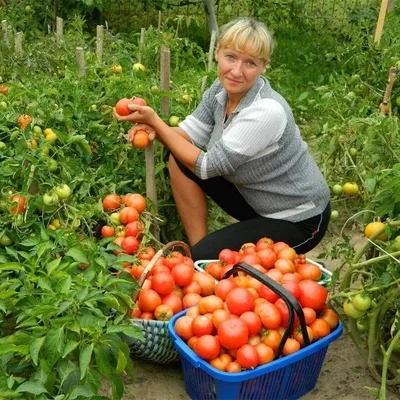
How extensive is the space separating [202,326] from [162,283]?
0.28 m

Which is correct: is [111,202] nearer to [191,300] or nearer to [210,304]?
[191,300]

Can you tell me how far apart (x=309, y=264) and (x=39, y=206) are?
3.49ft

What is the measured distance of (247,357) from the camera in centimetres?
221

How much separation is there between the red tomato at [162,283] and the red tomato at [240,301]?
27 centimetres

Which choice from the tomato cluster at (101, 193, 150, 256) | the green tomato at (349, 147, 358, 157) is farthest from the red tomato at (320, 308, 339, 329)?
the green tomato at (349, 147, 358, 157)

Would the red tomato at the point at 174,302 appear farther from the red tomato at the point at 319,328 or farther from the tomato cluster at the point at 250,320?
the red tomato at the point at 319,328

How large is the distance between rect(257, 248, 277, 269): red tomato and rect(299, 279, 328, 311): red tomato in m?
0.19

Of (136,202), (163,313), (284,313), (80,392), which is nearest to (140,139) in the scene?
(136,202)

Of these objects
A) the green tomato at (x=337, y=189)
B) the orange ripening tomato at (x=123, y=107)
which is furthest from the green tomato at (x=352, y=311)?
the green tomato at (x=337, y=189)

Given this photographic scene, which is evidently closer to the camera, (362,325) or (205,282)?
(362,325)

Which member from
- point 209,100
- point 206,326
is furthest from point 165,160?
point 206,326

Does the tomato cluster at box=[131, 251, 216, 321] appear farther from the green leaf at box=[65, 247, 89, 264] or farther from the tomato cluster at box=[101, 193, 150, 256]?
the green leaf at box=[65, 247, 89, 264]

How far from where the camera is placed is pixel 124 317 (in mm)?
2256

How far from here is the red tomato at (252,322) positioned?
230 cm
